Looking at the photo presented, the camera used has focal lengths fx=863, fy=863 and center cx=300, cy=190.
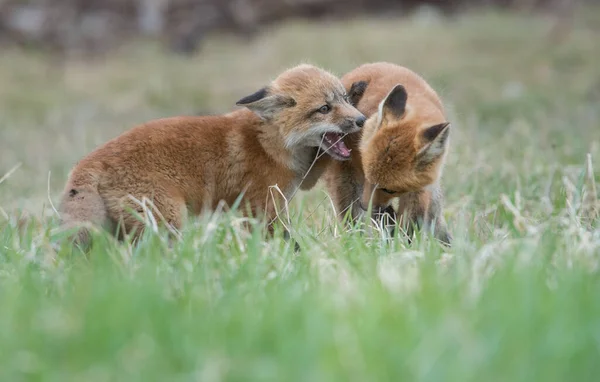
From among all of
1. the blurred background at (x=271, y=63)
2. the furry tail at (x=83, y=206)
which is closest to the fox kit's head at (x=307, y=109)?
the furry tail at (x=83, y=206)

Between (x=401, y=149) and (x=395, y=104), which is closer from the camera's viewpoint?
(x=401, y=149)

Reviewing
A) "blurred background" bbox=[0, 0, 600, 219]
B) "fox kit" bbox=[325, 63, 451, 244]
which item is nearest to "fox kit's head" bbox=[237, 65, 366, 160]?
"fox kit" bbox=[325, 63, 451, 244]

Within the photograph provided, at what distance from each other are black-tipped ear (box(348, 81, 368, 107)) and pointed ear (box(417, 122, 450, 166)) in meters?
1.38

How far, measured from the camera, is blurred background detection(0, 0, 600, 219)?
1099 cm

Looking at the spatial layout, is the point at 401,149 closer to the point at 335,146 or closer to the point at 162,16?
the point at 335,146

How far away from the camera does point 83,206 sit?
5.70m

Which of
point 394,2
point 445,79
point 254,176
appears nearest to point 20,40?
point 394,2

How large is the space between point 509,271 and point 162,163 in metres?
3.01

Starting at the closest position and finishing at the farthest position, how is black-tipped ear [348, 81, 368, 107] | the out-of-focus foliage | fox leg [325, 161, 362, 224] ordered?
1. fox leg [325, 161, 362, 224]
2. black-tipped ear [348, 81, 368, 107]
3. the out-of-focus foliage

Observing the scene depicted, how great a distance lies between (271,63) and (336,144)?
1051 cm

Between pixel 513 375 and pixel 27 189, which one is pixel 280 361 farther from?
pixel 27 189

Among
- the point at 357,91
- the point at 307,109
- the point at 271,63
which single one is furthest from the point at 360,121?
the point at 271,63

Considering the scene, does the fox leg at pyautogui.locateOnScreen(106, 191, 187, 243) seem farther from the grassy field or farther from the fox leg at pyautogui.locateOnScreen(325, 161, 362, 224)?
the fox leg at pyautogui.locateOnScreen(325, 161, 362, 224)

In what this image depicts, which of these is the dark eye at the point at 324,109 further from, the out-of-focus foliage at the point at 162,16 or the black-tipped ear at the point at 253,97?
the out-of-focus foliage at the point at 162,16
